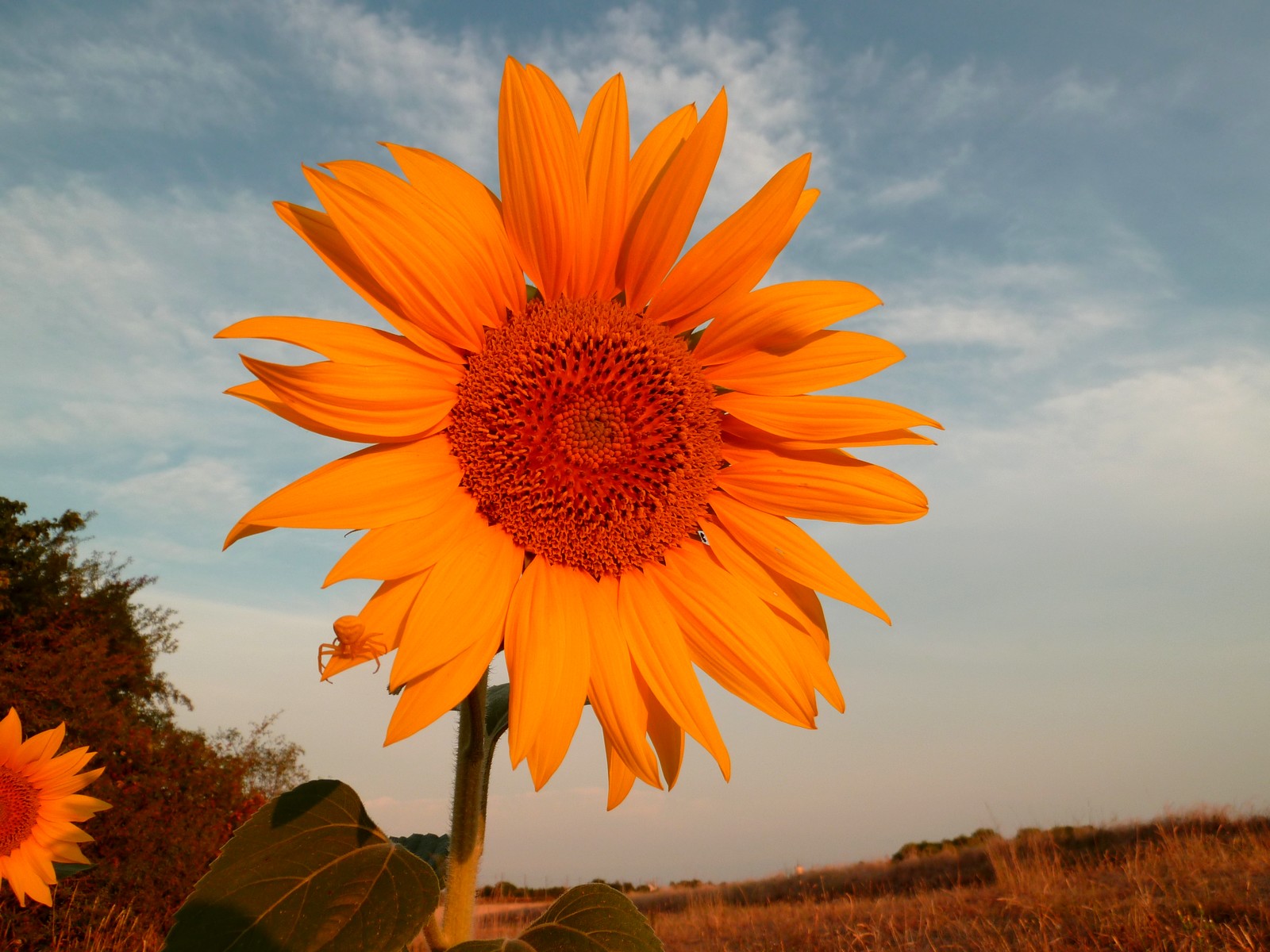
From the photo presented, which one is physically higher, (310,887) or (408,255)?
(408,255)

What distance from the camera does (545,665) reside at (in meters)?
1.71

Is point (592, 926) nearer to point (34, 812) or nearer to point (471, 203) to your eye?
point (471, 203)

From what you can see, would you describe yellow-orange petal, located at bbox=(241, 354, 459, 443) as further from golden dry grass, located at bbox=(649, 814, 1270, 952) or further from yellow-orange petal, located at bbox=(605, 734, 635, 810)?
golden dry grass, located at bbox=(649, 814, 1270, 952)

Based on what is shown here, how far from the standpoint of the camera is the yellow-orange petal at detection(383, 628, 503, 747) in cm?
153

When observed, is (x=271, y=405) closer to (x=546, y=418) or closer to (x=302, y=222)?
(x=302, y=222)

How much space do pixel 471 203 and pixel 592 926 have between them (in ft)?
4.43

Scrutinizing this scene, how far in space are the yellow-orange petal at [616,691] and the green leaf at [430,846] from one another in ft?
1.94

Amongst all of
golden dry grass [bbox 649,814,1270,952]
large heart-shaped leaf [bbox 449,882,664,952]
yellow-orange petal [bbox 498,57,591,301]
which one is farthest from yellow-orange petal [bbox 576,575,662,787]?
golden dry grass [bbox 649,814,1270,952]

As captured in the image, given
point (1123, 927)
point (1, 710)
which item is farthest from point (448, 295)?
point (1, 710)

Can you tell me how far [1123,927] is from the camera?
6871 mm

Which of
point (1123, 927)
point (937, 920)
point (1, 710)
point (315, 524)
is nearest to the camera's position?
point (315, 524)

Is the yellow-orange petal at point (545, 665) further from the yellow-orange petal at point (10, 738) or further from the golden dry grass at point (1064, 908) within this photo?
the golden dry grass at point (1064, 908)

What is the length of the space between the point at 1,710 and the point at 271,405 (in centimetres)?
1789

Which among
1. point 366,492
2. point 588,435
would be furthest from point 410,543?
point 588,435
